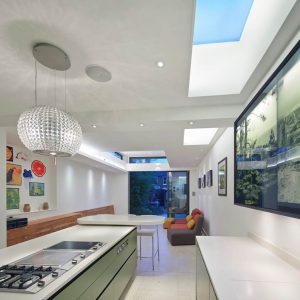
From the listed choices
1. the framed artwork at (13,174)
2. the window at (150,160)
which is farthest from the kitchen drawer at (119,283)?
the window at (150,160)

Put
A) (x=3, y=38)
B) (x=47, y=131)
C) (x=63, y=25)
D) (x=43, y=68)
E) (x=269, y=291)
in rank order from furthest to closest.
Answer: (x=43, y=68), (x=47, y=131), (x=3, y=38), (x=63, y=25), (x=269, y=291)

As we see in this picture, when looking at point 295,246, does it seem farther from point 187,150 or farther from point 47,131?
point 187,150

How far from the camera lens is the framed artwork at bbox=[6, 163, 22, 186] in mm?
4864

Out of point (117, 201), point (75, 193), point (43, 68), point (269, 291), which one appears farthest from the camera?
point (117, 201)

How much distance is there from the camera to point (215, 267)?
1.63m

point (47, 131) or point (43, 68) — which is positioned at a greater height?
point (43, 68)

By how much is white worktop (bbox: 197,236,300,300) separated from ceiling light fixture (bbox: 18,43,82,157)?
4.92 ft

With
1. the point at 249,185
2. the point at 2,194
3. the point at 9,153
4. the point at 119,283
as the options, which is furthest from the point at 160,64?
the point at 9,153

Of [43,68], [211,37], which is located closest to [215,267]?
→ [211,37]

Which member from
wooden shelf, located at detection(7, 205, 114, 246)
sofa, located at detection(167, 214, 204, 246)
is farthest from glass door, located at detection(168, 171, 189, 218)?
wooden shelf, located at detection(7, 205, 114, 246)

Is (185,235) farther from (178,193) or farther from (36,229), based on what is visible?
(178,193)

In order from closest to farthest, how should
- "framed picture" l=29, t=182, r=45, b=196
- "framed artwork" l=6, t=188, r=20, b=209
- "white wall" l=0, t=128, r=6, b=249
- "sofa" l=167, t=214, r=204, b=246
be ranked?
"white wall" l=0, t=128, r=6, b=249, "framed artwork" l=6, t=188, r=20, b=209, "framed picture" l=29, t=182, r=45, b=196, "sofa" l=167, t=214, r=204, b=246

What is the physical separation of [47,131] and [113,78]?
84 centimetres

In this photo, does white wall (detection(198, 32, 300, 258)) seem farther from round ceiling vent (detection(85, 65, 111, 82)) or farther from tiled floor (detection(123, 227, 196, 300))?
round ceiling vent (detection(85, 65, 111, 82))
